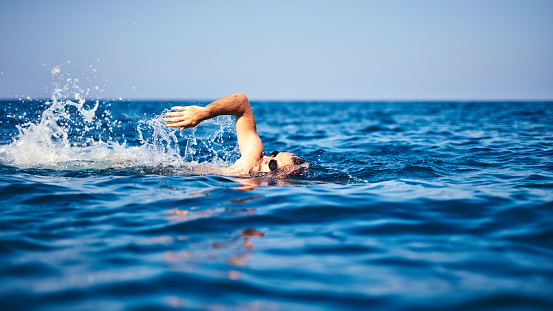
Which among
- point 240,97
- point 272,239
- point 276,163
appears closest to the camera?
point 272,239

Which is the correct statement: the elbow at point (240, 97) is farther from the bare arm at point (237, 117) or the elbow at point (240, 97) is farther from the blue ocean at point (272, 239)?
the blue ocean at point (272, 239)

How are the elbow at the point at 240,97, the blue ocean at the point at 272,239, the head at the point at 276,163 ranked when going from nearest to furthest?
the blue ocean at the point at 272,239, the elbow at the point at 240,97, the head at the point at 276,163

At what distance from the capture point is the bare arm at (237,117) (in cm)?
528

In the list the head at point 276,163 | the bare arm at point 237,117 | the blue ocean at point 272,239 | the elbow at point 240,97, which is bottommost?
the blue ocean at point 272,239

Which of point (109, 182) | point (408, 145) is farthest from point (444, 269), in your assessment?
point (408, 145)

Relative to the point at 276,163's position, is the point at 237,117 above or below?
above

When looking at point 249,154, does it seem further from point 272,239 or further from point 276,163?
point 272,239

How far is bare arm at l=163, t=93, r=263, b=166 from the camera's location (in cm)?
528

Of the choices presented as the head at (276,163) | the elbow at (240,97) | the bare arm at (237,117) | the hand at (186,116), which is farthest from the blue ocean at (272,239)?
the elbow at (240,97)

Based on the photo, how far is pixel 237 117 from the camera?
6281mm

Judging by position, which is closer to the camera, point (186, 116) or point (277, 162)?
point (186, 116)

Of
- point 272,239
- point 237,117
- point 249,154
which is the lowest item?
point 272,239

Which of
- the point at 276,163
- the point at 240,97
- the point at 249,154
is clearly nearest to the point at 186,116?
the point at 240,97

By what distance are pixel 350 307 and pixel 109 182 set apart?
14.5ft
